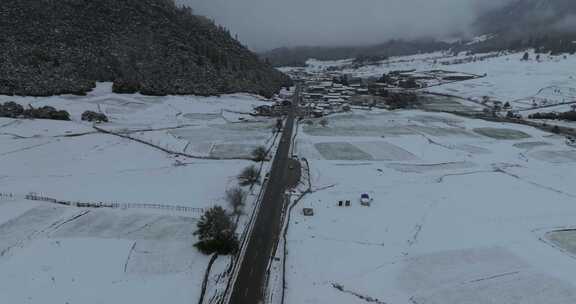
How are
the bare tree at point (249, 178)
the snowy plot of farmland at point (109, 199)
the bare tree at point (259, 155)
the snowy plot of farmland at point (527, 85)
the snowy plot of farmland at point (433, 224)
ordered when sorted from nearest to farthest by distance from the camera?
the snowy plot of farmland at point (109, 199), the snowy plot of farmland at point (433, 224), the bare tree at point (249, 178), the bare tree at point (259, 155), the snowy plot of farmland at point (527, 85)

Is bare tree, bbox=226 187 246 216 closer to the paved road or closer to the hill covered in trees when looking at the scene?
the paved road

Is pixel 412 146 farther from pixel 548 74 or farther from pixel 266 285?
pixel 548 74

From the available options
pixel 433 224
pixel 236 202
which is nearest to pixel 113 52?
pixel 236 202

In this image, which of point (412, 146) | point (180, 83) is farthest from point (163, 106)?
point (412, 146)

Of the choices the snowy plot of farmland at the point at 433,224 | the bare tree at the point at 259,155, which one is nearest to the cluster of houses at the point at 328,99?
the snowy plot of farmland at the point at 433,224

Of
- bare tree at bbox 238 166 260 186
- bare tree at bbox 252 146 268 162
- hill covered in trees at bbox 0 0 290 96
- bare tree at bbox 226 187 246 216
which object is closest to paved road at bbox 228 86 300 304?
bare tree at bbox 238 166 260 186

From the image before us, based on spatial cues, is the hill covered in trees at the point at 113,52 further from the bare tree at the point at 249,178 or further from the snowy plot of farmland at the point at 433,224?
the snowy plot of farmland at the point at 433,224

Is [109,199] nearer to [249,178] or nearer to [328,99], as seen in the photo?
[249,178]

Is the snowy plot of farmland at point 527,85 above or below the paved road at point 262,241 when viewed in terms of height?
above
